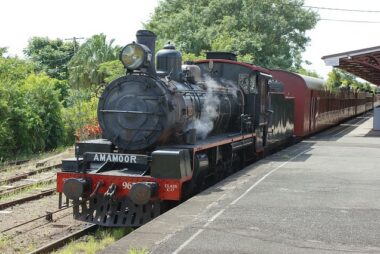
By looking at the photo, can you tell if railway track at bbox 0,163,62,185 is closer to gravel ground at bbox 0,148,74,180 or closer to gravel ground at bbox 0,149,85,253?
gravel ground at bbox 0,148,74,180

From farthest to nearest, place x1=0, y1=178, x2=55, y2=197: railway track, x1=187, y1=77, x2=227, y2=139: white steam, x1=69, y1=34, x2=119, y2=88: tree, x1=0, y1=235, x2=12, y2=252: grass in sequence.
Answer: x1=69, y1=34, x2=119, y2=88: tree < x1=0, y1=178, x2=55, y2=197: railway track < x1=187, y1=77, x2=227, y2=139: white steam < x1=0, y1=235, x2=12, y2=252: grass

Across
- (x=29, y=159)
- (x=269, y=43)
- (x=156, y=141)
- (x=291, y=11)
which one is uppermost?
(x=291, y=11)

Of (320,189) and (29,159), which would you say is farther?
(29,159)

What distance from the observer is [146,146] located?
841cm

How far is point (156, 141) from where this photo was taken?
27.5 feet

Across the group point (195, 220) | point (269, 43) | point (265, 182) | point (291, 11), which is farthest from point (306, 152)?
point (291, 11)

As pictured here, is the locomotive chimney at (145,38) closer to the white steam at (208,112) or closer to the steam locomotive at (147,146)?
the steam locomotive at (147,146)

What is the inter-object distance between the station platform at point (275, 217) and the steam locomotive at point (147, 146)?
19.9 inches

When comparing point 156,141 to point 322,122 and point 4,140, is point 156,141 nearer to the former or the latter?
point 4,140

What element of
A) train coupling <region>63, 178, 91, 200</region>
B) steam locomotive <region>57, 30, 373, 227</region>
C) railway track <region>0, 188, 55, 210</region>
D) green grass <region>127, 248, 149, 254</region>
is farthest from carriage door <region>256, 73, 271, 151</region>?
green grass <region>127, 248, 149, 254</region>

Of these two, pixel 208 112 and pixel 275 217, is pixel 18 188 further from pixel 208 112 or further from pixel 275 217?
pixel 275 217

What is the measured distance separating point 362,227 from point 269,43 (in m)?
33.1

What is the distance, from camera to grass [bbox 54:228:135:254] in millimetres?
6779

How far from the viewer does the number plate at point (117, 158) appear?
7.98 m
